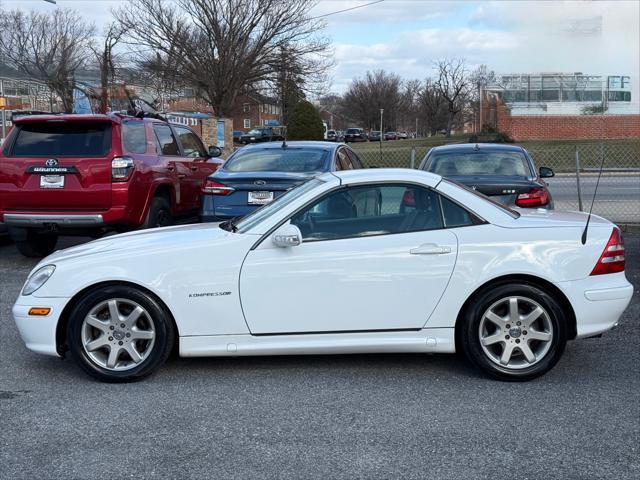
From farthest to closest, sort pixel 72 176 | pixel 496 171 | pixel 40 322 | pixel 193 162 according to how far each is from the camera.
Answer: pixel 193 162, pixel 496 171, pixel 72 176, pixel 40 322

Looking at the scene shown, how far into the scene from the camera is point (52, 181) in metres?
8.67

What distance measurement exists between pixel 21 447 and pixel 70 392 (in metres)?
0.87

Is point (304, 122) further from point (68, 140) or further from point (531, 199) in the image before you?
point (531, 199)

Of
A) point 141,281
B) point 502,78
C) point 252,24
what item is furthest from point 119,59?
point 141,281

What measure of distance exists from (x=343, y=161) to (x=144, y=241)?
503 centimetres

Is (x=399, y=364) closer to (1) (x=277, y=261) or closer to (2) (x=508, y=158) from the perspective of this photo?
(1) (x=277, y=261)

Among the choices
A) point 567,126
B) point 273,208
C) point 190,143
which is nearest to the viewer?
point 273,208

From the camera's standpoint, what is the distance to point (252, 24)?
119 ft

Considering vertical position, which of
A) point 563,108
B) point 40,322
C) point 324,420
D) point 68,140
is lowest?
point 324,420

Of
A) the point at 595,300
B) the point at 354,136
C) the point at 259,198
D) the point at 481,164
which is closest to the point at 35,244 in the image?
the point at 259,198

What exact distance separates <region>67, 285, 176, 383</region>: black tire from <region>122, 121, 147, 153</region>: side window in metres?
4.32

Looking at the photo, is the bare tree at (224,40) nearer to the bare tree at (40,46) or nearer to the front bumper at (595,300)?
the bare tree at (40,46)

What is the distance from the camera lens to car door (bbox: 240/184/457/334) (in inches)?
194

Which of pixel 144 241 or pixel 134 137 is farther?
pixel 134 137
